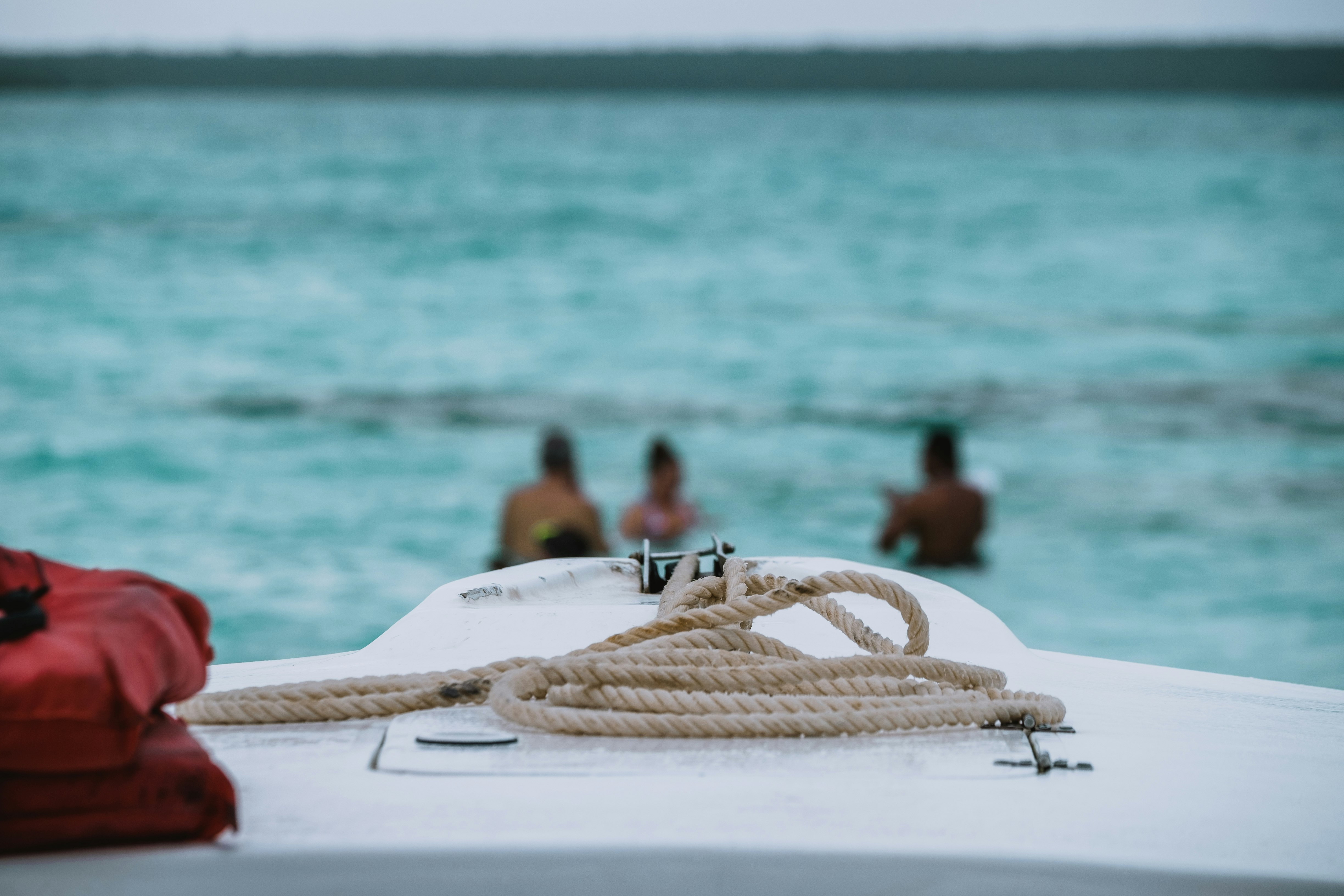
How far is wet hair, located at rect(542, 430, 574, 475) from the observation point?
6660 mm

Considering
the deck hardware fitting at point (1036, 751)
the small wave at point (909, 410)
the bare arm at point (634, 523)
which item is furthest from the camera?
the small wave at point (909, 410)

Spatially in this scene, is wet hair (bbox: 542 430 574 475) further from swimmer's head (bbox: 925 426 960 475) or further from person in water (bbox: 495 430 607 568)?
swimmer's head (bbox: 925 426 960 475)

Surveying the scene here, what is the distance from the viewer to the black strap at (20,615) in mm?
1146

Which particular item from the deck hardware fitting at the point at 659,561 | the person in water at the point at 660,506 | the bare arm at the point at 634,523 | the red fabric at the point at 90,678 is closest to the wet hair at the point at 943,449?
the person in water at the point at 660,506

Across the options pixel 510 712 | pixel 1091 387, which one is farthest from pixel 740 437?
pixel 510 712

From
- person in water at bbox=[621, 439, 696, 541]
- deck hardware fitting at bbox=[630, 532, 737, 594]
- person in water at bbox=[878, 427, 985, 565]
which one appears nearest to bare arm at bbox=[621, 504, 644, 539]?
person in water at bbox=[621, 439, 696, 541]

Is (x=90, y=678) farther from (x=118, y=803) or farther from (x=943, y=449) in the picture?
(x=943, y=449)

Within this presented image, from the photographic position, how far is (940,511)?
24.4 ft

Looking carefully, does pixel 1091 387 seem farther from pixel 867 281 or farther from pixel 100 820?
pixel 100 820

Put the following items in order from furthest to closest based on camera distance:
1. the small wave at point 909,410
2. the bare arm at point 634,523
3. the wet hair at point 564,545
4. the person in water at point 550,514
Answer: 1. the small wave at point 909,410
2. the bare arm at point 634,523
3. the person in water at point 550,514
4. the wet hair at point 564,545

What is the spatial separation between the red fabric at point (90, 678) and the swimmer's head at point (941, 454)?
21.5 ft

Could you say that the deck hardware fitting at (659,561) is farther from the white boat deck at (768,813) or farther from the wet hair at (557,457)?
the wet hair at (557,457)

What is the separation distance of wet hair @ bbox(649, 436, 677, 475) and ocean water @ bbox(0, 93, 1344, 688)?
151cm

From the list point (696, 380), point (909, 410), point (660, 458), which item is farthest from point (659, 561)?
point (696, 380)
